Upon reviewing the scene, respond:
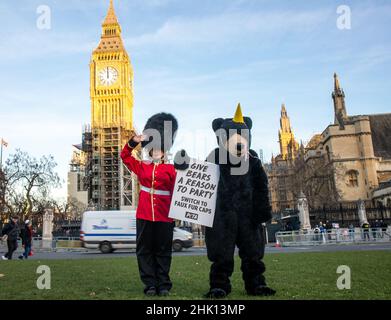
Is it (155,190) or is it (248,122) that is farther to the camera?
(248,122)

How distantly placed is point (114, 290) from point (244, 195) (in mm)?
2095

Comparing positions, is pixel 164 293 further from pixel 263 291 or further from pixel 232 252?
pixel 263 291

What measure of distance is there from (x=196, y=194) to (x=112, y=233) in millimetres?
16653

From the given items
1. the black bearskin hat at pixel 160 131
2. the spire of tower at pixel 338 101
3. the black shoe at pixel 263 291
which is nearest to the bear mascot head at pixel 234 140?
the black bearskin hat at pixel 160 131

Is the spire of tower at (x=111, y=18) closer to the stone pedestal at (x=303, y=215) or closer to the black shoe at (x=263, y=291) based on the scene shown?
the stone pedestal at (x=303, y=215)

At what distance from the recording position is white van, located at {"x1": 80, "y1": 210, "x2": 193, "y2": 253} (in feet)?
67.1

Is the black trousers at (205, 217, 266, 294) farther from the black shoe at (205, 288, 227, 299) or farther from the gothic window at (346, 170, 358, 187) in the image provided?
the gothic window at (346, 170, 358, 187)

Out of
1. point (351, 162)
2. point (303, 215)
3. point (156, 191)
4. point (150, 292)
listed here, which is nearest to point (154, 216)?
point (156, 191)

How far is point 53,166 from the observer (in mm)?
40812

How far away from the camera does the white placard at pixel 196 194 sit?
482 centimetres

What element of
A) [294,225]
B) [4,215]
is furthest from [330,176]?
[4,215]

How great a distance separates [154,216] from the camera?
5027 millimetres

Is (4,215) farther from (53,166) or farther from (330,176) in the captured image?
(330,176)
